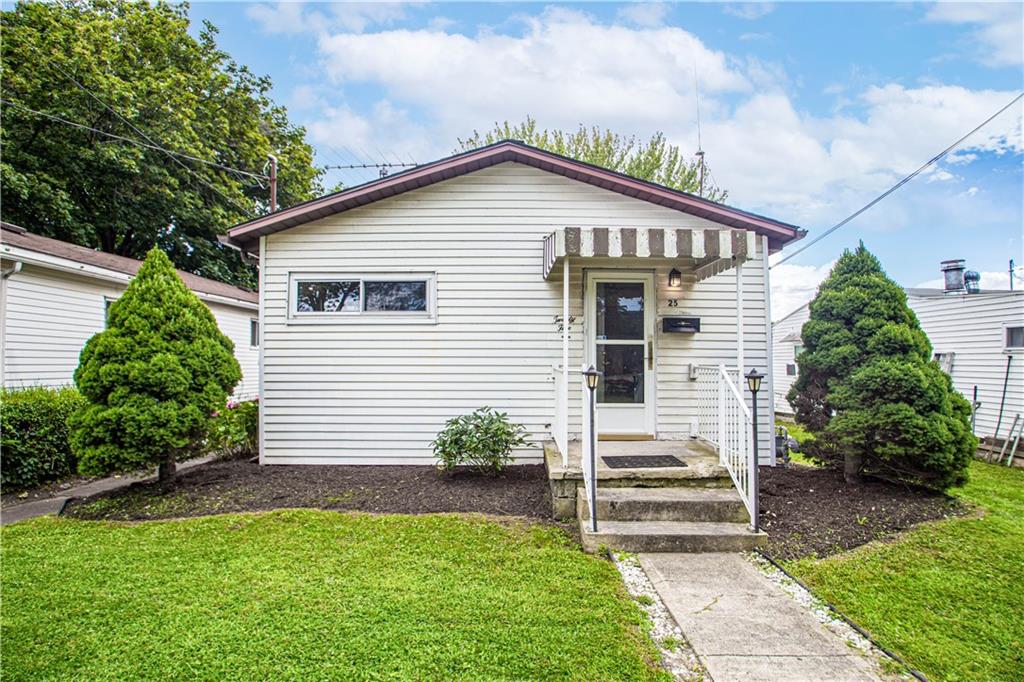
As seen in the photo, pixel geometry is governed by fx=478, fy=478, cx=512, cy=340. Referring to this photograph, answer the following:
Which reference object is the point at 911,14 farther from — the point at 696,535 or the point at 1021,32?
the point at 696,535

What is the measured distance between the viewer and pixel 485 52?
10945mm

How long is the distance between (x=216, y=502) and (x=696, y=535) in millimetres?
4568

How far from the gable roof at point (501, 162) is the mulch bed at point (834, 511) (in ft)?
10.2

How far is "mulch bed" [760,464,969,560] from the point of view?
3.88 m

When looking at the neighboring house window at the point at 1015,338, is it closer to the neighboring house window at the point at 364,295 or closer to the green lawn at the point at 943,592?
the green lawn at the point at 943,592

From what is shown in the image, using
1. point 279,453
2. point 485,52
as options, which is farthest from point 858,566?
point 485,52

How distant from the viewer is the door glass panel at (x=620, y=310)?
20.1 feet

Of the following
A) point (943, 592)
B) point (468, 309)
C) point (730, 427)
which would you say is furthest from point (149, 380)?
point (943, 592)

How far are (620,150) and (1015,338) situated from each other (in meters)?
15.3

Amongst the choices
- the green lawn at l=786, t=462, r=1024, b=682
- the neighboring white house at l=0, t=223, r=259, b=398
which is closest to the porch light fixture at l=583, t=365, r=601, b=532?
the green lawn at l=786, t=462, r=1024, b=682

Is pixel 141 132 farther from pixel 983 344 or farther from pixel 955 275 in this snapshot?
pixel 955 275

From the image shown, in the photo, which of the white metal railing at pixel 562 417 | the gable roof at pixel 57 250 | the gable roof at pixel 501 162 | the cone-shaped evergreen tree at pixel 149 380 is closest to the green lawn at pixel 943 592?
the white metal railing at pixel 562 417

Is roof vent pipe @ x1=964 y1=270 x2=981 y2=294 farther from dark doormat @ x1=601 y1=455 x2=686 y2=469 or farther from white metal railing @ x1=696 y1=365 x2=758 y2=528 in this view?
dark doormat @ x1=601 y1=455 x2=686 y2=469

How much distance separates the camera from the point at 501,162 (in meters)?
6.36
